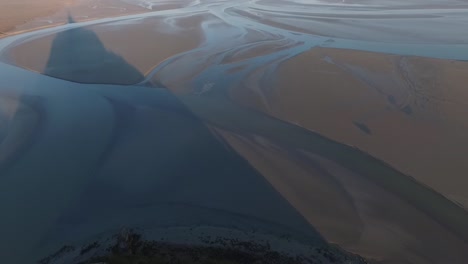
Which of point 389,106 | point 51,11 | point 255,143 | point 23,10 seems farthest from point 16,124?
point 23,10

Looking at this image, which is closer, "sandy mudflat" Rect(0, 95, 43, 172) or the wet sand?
the wet sand

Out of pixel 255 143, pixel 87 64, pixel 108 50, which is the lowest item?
pixel 255 143

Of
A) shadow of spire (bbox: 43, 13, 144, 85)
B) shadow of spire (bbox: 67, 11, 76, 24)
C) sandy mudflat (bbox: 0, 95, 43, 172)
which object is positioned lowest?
sandy mudflat (bbox: 0, 95, 43, 172)

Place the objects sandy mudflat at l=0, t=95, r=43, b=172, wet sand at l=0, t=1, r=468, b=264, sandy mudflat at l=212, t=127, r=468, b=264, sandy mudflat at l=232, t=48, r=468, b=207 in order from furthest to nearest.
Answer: sandy mudflat at l=0, t=95, r=43, b=172 → sandy mudflat at l=232, t=48, r=468, b=207 → wet sand at l=0, t=1, r=468, b=264 → sandy mudflat at l=212, t=127, r=468, b=264

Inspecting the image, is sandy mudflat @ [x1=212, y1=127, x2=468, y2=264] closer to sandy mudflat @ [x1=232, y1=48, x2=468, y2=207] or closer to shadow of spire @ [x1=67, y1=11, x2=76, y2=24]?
sandy mudflat @ [x1=232, y1=48, x2=468, y2=207]

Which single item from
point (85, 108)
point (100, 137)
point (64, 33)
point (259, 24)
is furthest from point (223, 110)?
point (64, 33)

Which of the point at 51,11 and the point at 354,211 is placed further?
the point at 51,11

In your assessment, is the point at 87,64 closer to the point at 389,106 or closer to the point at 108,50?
the point at 108,50

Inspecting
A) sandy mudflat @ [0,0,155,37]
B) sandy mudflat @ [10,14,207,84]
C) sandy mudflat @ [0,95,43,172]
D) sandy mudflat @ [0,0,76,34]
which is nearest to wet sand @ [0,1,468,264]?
sandy mudflat @ [10,14,207,84]
